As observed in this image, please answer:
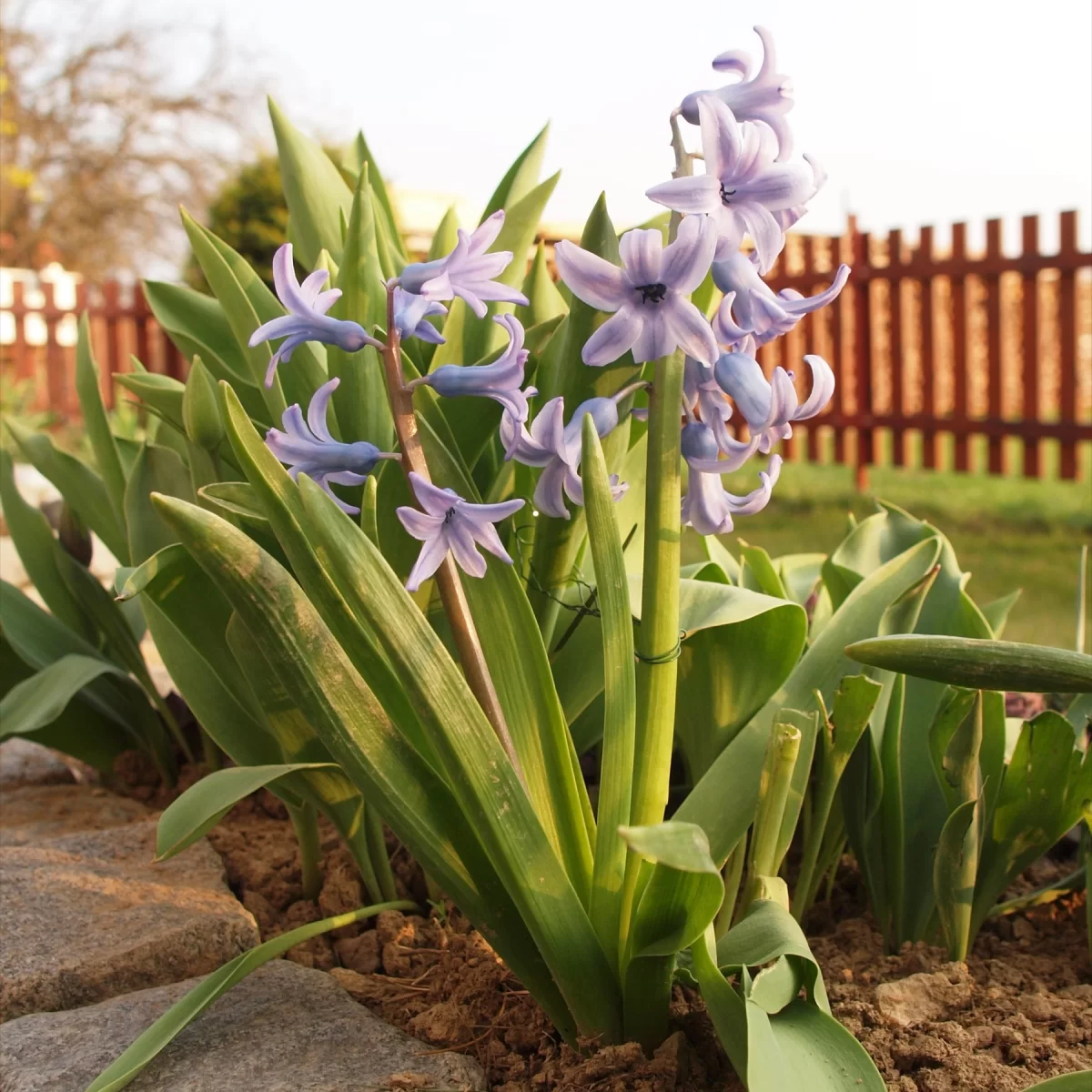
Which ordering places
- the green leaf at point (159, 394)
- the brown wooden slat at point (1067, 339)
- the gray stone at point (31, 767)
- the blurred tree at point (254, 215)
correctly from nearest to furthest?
the green leaf at point (159, 394) < the gray stone at point (31, 767) < the brown wooden slat at point (1067, 339) < the blurred tree at point (254, 215)

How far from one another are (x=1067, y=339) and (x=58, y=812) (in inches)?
306

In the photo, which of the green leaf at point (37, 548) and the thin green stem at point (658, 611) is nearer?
the thin green stem at point (658, 611)

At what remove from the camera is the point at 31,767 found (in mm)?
2324

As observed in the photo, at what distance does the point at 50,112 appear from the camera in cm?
2153

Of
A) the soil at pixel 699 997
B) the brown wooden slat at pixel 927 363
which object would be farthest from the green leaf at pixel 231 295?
the brown wooden slat at pixel 927 363

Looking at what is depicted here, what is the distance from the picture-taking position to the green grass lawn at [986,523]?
473cm

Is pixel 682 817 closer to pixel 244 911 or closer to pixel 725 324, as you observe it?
pixel 725 324

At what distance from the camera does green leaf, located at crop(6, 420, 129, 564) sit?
6.63 ft

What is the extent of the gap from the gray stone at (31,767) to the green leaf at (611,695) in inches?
57.9

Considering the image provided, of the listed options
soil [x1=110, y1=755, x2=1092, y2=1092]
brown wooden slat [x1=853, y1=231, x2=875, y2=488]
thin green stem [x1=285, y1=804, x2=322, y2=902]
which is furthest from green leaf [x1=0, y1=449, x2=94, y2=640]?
brown wooden slat [x1=853, y1=231, x2=875, y2=488]

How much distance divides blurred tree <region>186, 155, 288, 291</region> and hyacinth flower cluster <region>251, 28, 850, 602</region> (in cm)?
864

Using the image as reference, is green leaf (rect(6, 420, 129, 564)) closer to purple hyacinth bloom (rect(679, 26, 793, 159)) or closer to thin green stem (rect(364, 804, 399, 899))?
thin green stem (rect(364, 804, 399, 899))

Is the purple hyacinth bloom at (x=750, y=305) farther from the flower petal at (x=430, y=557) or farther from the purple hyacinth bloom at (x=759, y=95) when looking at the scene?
the flower petal at (x=430, y=557)

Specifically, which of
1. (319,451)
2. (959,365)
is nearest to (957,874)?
(319,451)
